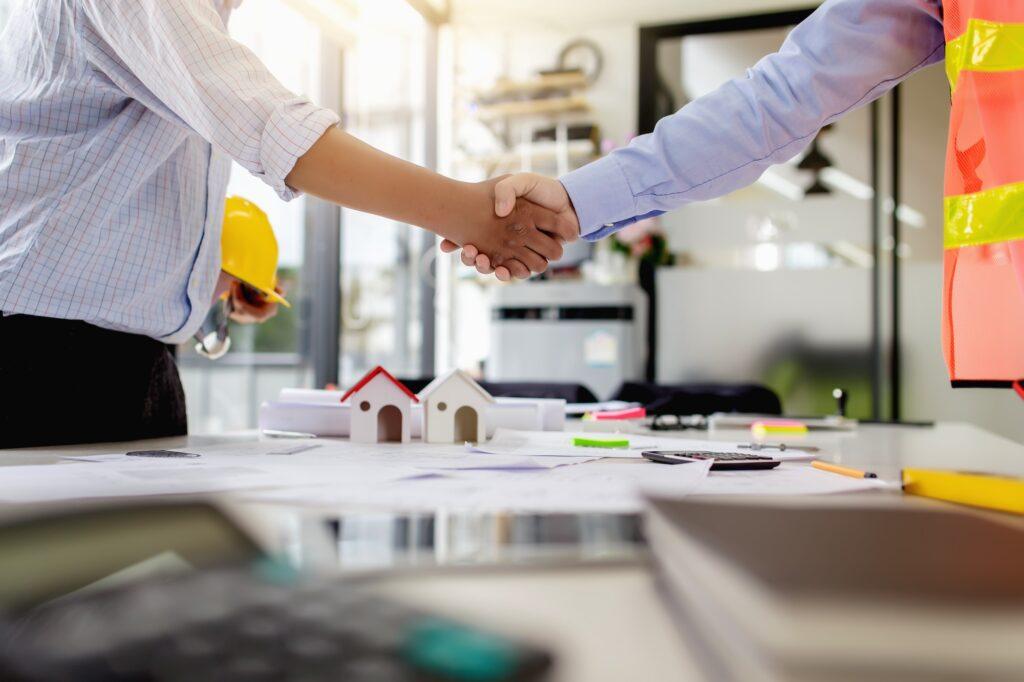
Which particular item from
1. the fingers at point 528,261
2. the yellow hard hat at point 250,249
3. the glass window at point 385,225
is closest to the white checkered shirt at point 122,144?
the yellow hard hat at point 250,249

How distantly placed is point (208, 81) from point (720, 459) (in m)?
0.67

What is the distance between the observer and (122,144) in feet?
3.19

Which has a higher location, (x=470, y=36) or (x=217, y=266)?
(x=470, y=36)

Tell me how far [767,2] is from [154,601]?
455 cm

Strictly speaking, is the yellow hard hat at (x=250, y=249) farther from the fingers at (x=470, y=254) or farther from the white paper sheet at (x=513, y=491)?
the white paper sheet at (x=513, y=491)

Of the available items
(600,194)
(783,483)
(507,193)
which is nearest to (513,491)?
(783,483)

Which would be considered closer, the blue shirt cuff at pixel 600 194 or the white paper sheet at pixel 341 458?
the white paper sheet at pixel 341 458

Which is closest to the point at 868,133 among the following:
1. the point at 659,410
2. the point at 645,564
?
the point at 659,410

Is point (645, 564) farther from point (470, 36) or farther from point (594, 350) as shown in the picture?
point (470, 36)

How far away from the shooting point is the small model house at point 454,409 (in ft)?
3.25

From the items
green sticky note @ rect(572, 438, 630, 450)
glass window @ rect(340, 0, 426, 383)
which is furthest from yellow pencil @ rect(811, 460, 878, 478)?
glass window @ rect(340, 0, 426, 383)

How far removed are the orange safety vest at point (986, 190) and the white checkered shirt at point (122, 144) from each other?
2.45ft

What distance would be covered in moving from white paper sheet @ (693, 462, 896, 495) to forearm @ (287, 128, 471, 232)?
525mm

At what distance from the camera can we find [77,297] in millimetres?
966
